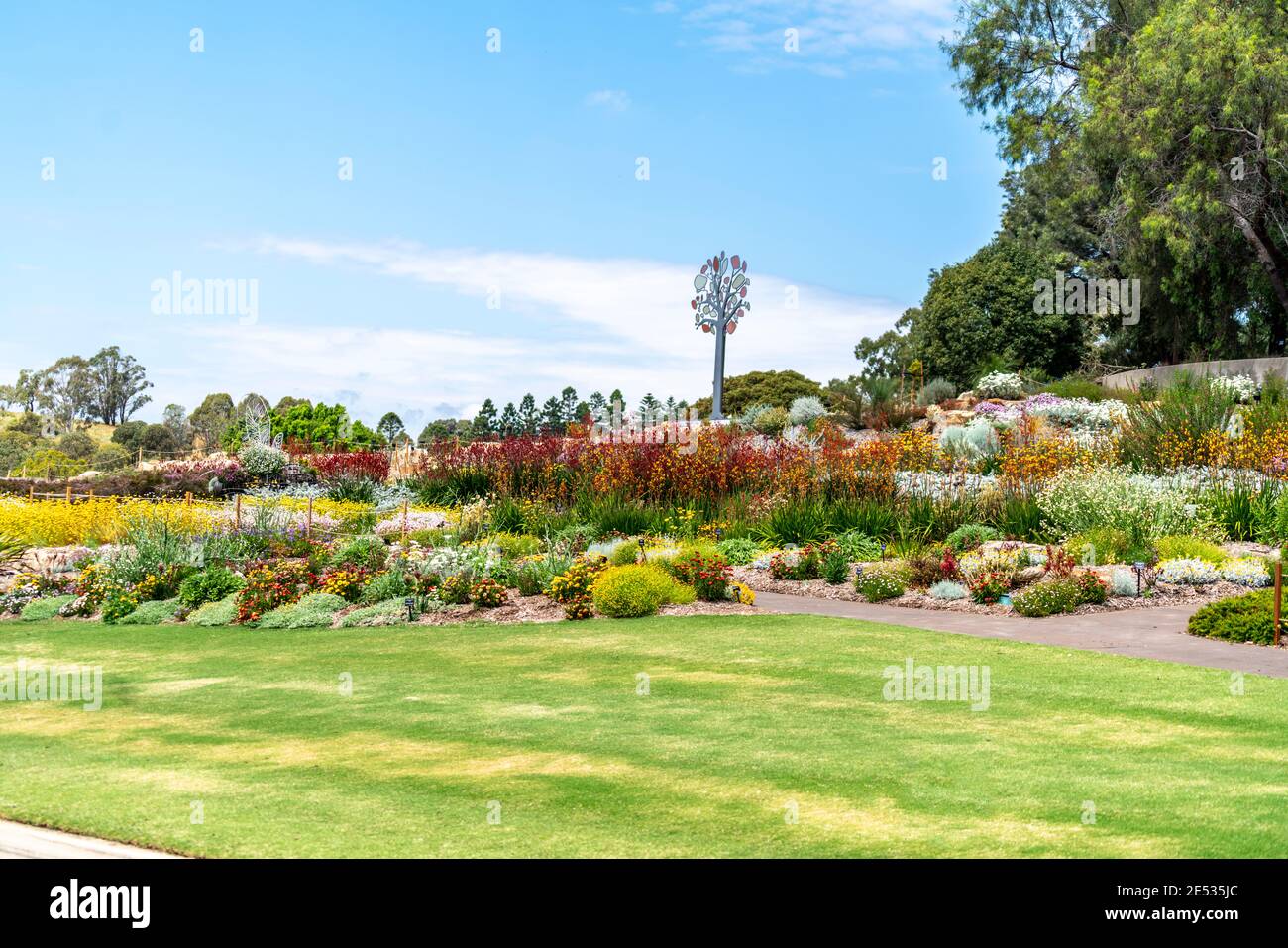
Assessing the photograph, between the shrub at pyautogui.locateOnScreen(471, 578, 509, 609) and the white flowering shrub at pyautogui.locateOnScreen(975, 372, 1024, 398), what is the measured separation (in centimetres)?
2325

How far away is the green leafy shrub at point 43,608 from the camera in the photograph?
14.4 m

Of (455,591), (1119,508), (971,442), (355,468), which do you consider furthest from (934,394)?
(455,591)

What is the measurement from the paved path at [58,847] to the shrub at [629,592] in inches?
292

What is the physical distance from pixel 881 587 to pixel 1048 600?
1.89 meters

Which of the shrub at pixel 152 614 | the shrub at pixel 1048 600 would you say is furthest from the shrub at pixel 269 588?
the shrub at pixel 1048 600

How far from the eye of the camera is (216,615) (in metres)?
13.4

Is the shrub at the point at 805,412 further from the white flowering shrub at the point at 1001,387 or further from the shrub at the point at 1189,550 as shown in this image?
the shrub at the point at 1189,550

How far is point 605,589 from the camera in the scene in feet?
42.0

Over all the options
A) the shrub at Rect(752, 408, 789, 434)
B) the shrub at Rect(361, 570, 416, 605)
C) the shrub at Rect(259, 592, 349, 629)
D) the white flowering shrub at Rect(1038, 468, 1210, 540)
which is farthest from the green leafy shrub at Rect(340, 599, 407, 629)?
the shrub at Rect(752, 408, 789, 434)

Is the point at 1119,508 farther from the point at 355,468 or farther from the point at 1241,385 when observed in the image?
the point at 355,468
